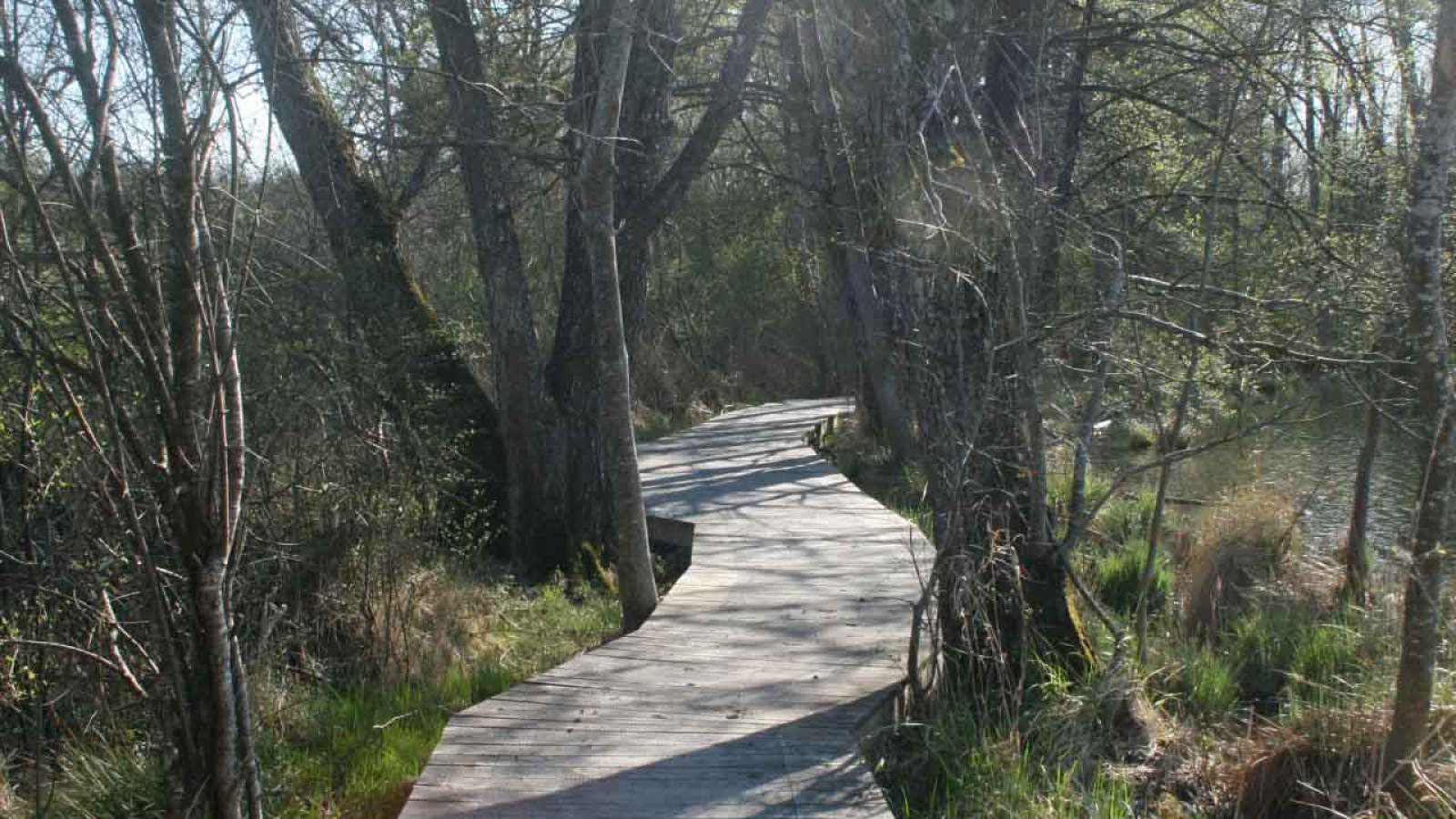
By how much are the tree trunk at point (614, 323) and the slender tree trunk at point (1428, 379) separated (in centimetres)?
327

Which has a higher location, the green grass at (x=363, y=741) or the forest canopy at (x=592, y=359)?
the forest canopy at (x=592, y=359)

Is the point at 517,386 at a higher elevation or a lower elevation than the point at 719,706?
higher

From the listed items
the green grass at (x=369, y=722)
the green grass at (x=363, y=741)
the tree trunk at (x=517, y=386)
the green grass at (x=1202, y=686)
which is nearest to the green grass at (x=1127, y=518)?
the green grass at (x=1202, y=686)

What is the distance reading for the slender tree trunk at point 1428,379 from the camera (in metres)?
4.02

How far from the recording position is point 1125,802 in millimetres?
4211

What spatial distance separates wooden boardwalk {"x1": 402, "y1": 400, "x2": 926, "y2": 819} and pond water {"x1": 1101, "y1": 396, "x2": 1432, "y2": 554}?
4.11m

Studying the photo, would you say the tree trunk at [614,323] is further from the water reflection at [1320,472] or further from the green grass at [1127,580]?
the water reflection at [1320,472]

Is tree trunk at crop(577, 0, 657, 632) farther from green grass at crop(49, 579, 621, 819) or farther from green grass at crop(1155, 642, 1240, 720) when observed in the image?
green grass at crop(1155, 642, 1240, 720)

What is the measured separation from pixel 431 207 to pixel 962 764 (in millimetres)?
7346

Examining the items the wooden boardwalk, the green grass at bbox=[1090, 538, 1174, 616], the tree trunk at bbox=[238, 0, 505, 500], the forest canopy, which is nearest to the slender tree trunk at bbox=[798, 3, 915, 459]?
the forest canopy

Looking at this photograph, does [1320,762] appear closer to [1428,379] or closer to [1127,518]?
[1428,379]

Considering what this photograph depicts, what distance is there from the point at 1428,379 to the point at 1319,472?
795cm

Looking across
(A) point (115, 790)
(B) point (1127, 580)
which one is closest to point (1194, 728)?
(B) point (1127, 580)

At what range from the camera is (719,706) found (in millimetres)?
4438
